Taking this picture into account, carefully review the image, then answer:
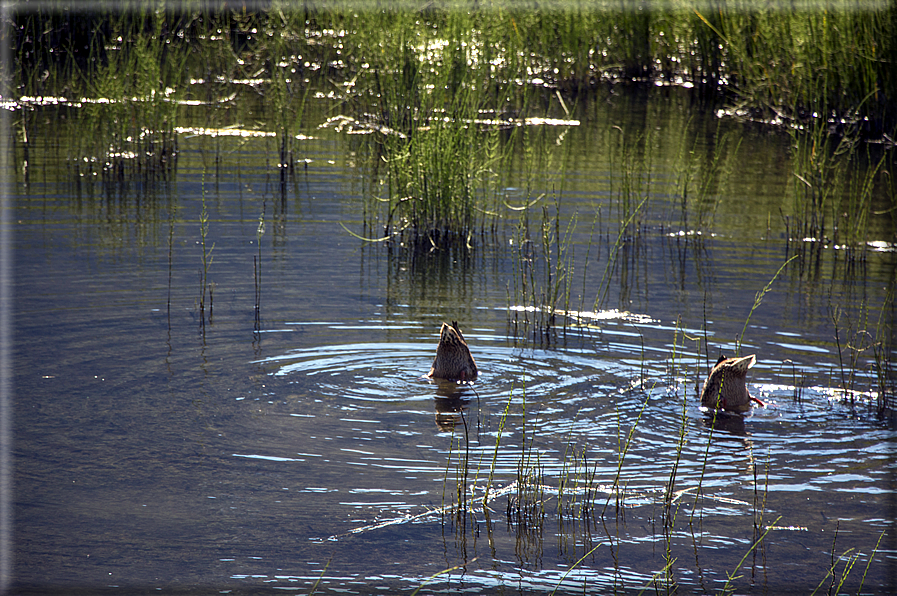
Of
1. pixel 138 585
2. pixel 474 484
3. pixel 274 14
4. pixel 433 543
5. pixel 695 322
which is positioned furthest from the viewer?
pixel 274 14

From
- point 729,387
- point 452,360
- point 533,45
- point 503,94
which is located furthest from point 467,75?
point 729,387

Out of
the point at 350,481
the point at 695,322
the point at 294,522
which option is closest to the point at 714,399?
the point at 695,322

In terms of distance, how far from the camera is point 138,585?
4.30 m

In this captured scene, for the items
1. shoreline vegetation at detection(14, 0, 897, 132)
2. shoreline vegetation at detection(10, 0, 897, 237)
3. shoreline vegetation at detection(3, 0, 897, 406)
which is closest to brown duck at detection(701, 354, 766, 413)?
shoreline vegetation at detection(3, 0, 897, 406)

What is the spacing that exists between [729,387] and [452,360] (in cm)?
189

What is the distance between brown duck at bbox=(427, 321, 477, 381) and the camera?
6789mm

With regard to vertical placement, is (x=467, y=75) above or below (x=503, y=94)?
above

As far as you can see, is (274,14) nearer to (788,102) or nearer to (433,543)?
(788,102)

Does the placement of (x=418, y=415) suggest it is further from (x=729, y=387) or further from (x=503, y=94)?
(x=503, y=94)

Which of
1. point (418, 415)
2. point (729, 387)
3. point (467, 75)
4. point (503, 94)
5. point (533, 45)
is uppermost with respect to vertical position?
point (533, 45)

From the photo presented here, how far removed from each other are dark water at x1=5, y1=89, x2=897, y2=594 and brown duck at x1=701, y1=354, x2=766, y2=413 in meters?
0.12

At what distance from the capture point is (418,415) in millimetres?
6383

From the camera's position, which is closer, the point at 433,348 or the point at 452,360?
the point at 452,360

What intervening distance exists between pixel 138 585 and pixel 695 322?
17.8 ft
